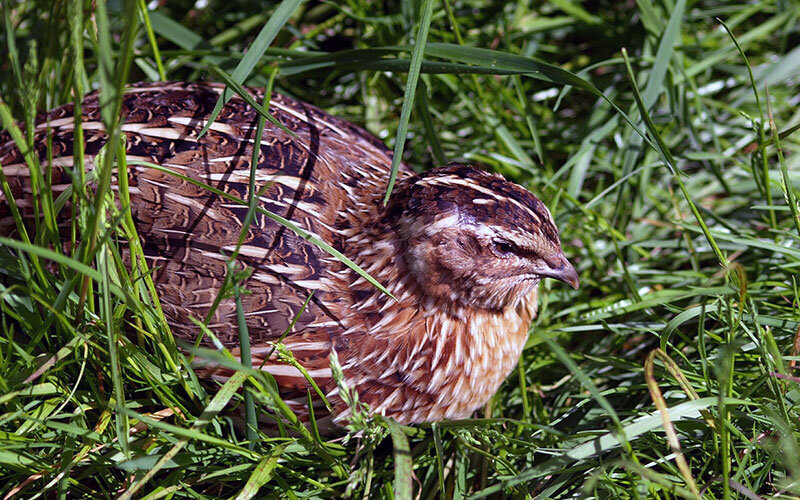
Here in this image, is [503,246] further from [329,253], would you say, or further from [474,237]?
[329,253]

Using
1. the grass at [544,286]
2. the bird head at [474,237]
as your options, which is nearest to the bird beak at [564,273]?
the bird head at [474,237]

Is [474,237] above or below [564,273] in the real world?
above

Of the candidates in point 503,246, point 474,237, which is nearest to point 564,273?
point 503,246

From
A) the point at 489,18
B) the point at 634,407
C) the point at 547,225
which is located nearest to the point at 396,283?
the point at 547,225

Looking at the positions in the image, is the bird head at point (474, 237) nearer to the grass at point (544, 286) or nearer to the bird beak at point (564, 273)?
the bird beak at point (564, 273)

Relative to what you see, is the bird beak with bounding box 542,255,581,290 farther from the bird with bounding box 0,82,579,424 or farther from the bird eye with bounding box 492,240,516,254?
the bird eye with bounding box 492,240,516,254

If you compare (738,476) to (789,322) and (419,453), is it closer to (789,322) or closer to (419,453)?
(789,322)
